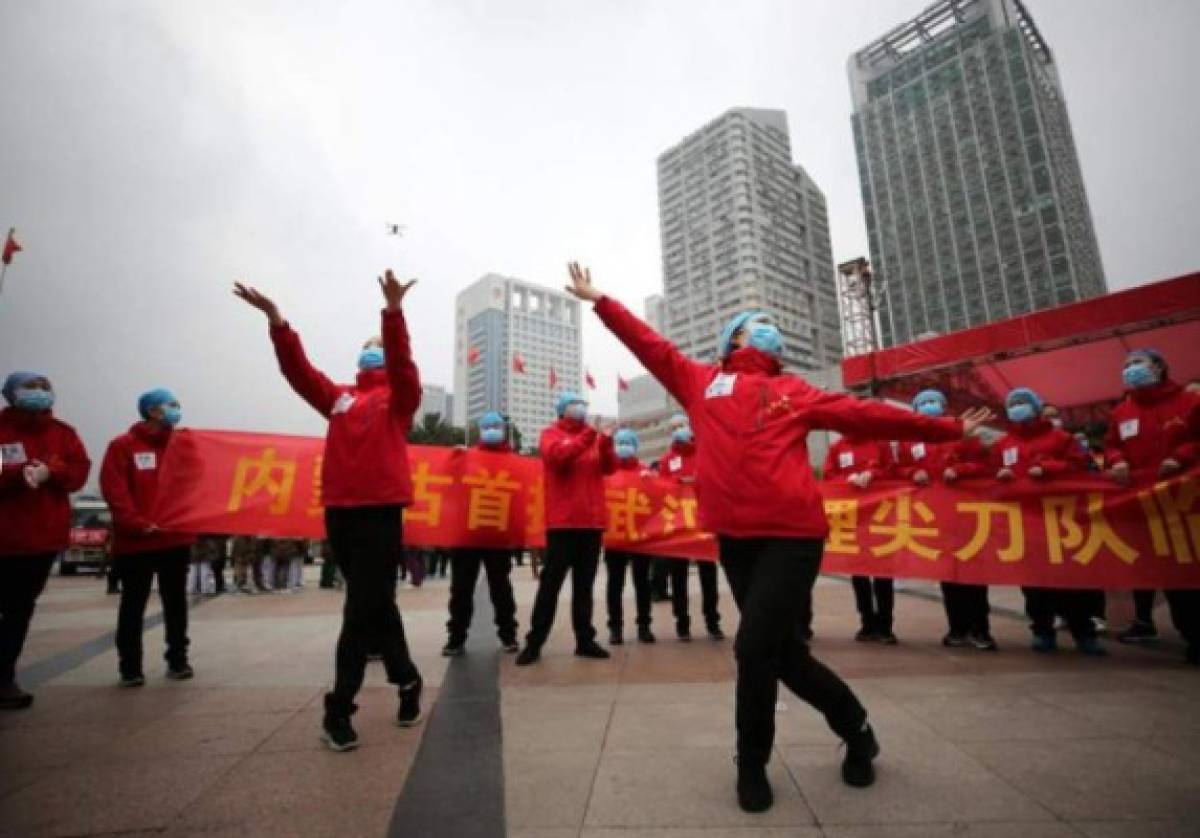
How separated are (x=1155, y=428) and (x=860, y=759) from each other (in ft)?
14.1

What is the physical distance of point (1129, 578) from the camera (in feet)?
14.9

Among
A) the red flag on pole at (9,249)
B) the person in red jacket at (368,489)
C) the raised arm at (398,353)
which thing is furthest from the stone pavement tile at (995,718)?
the red flag on pole at (9,249)

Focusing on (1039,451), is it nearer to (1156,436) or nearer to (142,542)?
(1156,436)

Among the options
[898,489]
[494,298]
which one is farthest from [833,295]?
[898,489]

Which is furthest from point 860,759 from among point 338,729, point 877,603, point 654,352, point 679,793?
point 877,603

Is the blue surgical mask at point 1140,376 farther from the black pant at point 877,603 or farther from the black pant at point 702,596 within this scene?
the black pant at point 702,596

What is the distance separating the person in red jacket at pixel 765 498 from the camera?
2.35m

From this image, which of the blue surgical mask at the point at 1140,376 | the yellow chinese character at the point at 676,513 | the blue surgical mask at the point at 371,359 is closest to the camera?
the blue surgical mask at the point at 371,359

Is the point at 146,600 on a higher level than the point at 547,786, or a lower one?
higher

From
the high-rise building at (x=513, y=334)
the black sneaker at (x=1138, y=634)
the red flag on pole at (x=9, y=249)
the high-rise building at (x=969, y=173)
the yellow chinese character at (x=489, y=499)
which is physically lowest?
the black sneaker at (x=1138, y=634)

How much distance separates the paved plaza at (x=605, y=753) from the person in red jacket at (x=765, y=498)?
247mm

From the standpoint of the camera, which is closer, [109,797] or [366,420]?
[109,797]

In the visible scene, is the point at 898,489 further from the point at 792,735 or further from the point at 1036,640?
the point at 792,735

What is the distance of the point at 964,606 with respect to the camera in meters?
5.12
